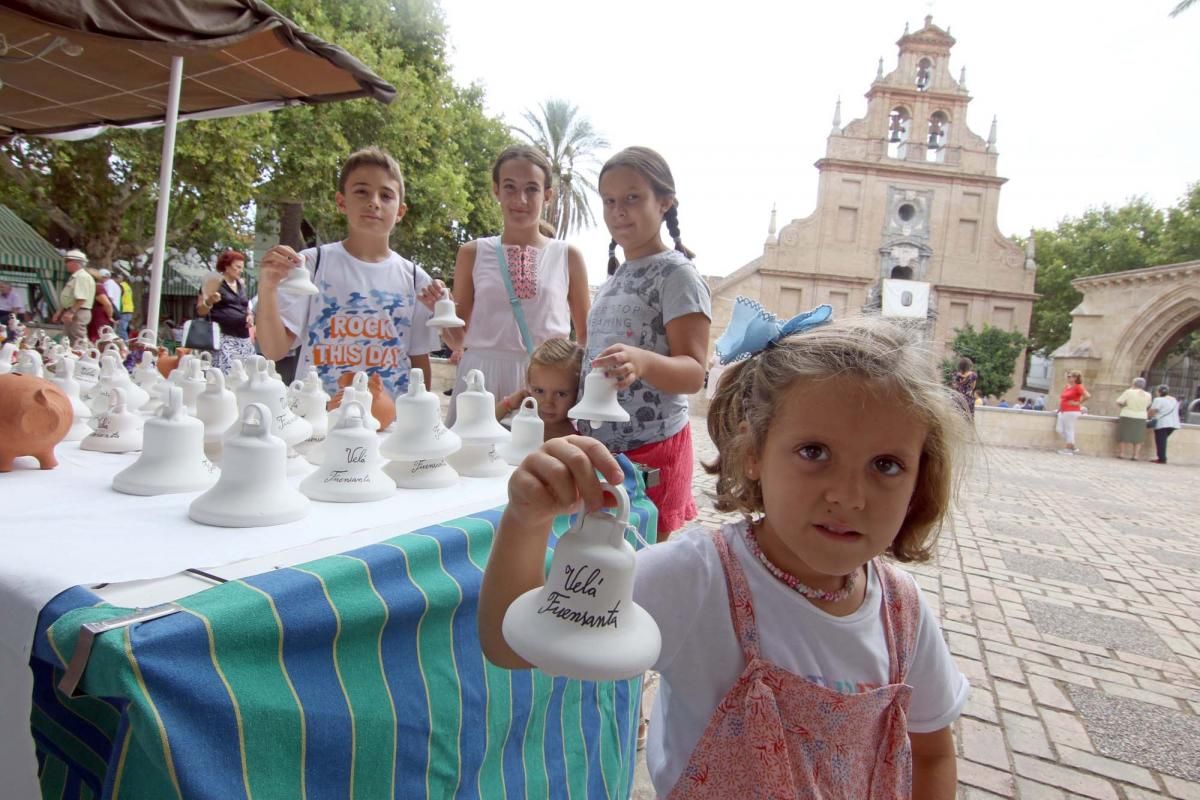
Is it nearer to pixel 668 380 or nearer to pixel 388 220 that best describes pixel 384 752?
pixel 668 380

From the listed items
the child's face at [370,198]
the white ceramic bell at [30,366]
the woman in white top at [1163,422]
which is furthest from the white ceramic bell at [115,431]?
the woman in white top at [1163,422]

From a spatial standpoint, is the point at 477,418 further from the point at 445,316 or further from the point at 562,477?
the point at 562,477

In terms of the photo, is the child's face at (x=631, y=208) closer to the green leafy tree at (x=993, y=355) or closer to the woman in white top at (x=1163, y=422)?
the woman in white top at (x=1163, y=422)

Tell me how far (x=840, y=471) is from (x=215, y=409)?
139 centimetres

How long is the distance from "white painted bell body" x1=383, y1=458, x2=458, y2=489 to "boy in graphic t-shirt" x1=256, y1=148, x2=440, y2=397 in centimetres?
81

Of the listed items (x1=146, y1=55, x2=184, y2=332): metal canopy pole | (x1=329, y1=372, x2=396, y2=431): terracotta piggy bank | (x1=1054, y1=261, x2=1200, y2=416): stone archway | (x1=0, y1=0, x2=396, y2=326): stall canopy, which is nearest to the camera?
(x1=329, y1=372, x2=396, y2=431): terracotta piggy bank

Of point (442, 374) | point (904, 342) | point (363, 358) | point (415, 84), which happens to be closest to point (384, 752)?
point (904, 342)

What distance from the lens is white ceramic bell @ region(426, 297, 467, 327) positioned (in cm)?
216

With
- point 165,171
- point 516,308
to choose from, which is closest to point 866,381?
point 516,308

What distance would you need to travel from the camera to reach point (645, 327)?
2.13 metres

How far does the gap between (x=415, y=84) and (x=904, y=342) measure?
1644 centimetres

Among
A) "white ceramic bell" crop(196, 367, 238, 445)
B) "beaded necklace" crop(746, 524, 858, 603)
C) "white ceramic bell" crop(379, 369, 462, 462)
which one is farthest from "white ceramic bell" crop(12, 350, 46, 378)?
"beaded necklace" crop(746, 524, 858, 603)

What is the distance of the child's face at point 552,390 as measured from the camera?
229cm

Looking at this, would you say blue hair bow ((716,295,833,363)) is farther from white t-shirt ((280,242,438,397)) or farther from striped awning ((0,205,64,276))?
striped awning ((0,205,64,276))
